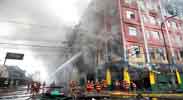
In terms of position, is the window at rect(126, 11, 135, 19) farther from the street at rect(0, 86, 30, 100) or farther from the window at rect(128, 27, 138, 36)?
the street at rect(0, 86, 30, 100)

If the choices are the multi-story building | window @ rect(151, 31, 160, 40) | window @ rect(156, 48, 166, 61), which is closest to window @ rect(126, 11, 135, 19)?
the multi-story building

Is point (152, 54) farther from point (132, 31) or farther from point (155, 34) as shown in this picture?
point (132, 31)

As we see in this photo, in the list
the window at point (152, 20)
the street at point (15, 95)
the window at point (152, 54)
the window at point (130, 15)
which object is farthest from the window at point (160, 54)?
the street at point (15, 95)

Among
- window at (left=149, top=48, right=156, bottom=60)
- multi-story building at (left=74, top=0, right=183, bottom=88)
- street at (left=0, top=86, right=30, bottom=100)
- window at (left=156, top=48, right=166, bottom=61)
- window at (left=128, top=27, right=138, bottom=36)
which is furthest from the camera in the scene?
window at (left=156, top=48, right=166, bottom=61)

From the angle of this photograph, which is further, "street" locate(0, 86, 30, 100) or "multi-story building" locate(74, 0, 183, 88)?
"multi-story building" locate(74, 0, 183, 88)

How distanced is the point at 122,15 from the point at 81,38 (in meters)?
8.82

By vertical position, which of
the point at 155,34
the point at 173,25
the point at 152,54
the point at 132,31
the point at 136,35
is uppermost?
the point at 173,25

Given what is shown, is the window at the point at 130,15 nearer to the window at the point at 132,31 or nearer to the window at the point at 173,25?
the window at the point at 132,31

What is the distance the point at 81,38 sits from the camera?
26.1 m

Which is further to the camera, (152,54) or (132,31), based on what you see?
(132,31)

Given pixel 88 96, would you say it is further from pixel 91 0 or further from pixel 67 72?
pixel 67 72

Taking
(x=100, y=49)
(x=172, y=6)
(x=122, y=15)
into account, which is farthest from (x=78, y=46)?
(x=172, y=6)

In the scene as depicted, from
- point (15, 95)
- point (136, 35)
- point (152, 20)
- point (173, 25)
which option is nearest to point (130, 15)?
point (136, 35)

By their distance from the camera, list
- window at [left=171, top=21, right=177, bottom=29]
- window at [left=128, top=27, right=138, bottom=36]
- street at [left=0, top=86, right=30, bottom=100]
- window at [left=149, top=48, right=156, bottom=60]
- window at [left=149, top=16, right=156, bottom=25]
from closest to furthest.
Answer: street at [left=0, top=86, right=30, bottom=100]
window at [left=149, top=48, right=156, bottom=60]
window at [left=128, top=27, right=138, bottom=36]
window at [left=149, top=16, right=156, bottom=25]
window at [left=171, top=21, right=177, bottom=29]
